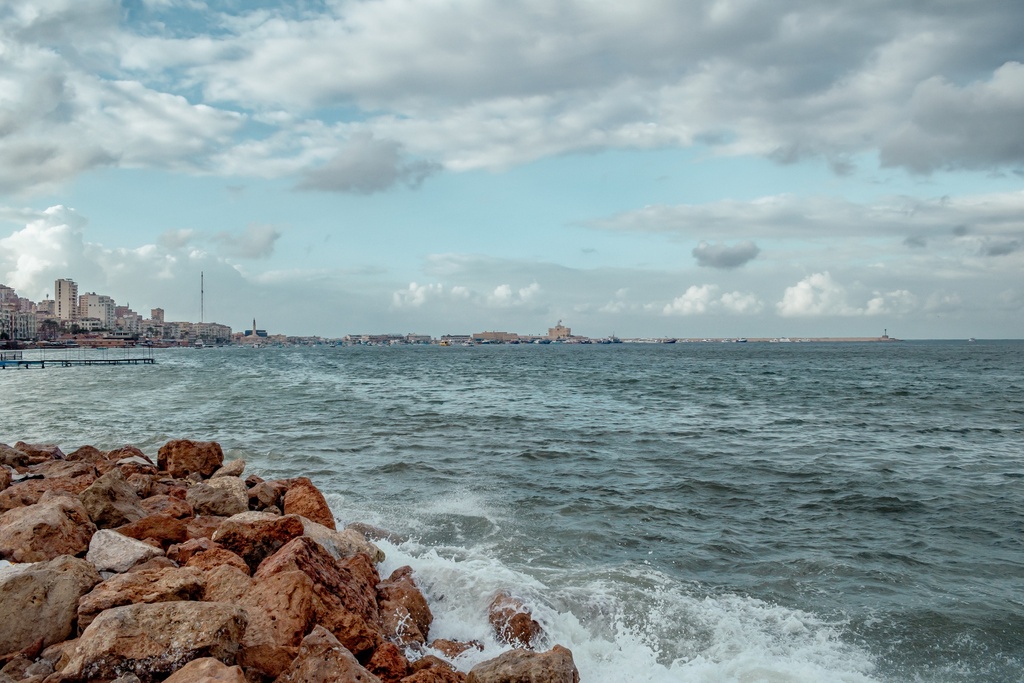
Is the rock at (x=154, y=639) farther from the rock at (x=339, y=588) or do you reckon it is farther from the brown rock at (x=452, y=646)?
the brown rock at (x=452, y=646)

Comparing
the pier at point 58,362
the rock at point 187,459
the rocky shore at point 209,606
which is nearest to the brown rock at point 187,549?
the rocky shore at point 209,606

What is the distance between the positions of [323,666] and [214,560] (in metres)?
2.67

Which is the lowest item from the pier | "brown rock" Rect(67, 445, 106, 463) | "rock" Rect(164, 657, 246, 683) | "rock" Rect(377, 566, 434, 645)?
the pier

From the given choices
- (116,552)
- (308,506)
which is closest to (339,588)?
(116,552)

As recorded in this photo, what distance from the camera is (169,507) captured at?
10.1 meters

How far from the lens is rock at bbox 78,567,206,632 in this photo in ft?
21.3

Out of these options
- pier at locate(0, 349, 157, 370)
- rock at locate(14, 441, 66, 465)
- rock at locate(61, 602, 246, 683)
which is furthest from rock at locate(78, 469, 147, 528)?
pier at locate(0, 349, 157, 370)

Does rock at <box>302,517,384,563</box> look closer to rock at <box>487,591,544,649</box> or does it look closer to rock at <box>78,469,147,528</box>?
rock at <box>487,591,544,649</box>

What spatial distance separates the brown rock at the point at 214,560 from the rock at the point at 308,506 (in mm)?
3135

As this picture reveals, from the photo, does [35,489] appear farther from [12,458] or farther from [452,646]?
[452,646]

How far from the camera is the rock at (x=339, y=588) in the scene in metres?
6.54

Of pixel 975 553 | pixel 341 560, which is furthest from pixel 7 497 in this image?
pixel 975 553

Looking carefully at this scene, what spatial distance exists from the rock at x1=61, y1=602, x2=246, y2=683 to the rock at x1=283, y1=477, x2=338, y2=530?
5.07 meters

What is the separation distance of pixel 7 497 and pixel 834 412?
106 ft
